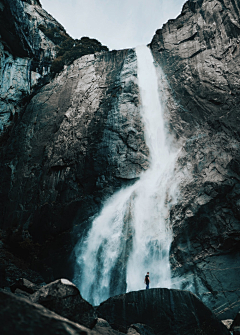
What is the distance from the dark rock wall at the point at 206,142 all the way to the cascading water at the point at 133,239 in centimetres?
99

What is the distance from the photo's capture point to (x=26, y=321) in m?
2.79

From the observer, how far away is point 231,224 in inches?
540

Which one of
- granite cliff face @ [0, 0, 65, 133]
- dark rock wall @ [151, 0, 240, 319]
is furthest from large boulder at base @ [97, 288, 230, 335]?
granite cliff face @ [0, 0, 65, 133]

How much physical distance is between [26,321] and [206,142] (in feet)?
55.1

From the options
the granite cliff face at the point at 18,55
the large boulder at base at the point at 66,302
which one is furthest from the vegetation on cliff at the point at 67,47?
the large boulder at base at the point at 66,302

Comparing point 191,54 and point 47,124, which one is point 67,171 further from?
point 191,54

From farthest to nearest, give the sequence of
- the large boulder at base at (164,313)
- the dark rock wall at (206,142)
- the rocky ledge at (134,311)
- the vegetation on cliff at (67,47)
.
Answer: the vegetation on cliff at (67,47) < the dark rock wall at (206,142) < the large boulder at base at (164,313) < the rocky ledge at (134,311)

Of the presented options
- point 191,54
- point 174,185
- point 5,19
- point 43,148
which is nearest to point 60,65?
point 5,19

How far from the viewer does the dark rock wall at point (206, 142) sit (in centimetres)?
1309

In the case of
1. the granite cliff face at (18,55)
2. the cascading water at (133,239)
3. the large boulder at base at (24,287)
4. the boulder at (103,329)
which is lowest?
the boulder at (103,329)

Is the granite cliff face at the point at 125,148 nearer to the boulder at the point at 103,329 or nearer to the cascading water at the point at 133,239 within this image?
the cascading water at the point at 133,239

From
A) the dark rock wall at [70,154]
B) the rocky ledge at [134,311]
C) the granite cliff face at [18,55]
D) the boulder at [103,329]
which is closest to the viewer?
the rocky ledge at [134,311]

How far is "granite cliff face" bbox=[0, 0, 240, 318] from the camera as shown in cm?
1405

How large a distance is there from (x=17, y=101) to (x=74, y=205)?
14.0 m
